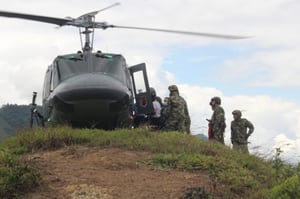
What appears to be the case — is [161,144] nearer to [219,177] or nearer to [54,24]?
[219,177]

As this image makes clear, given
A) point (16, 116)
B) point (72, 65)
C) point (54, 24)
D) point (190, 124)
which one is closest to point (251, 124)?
point (190, 124)

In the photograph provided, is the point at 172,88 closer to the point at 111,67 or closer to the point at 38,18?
the point at 111,67

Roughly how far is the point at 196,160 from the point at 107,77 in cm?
372

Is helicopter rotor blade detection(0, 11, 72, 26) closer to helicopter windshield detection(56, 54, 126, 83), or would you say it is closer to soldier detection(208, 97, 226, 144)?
helicopter windshield detection(56, 54, 126, 83)

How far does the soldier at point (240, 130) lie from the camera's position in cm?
1153

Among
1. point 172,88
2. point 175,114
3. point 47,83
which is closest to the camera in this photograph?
point 175,114

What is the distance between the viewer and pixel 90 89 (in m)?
10.5

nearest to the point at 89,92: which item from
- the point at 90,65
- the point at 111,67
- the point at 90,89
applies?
the point at 90,89

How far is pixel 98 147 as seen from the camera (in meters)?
9.16

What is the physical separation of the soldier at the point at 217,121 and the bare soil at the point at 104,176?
141 inches

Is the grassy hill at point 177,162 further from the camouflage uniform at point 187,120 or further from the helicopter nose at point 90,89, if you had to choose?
the camouflage uniform at point 187,120

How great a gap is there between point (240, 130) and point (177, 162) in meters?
3.67

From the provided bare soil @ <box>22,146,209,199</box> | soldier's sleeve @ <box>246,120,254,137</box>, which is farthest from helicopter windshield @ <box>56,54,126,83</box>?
bare soil @ <box>22,146,209,199</box>

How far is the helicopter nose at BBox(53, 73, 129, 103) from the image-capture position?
10570 millimetres
